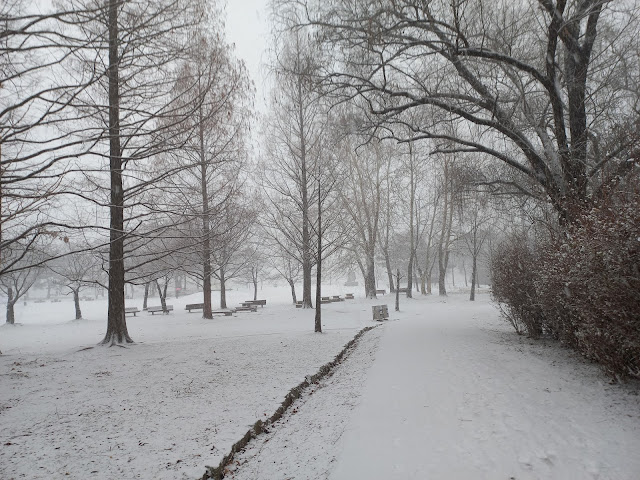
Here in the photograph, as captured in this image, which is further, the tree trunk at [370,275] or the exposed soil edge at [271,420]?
the tree trunk at [370,275]

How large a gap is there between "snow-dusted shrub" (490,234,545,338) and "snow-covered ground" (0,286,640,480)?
1.31 metres

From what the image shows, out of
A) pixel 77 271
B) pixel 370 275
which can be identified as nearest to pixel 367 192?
pixel 370 275

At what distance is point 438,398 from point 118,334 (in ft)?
27.3

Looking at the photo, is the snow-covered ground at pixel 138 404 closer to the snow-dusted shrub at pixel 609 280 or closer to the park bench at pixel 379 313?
the snow-dusted shrub at pixel 609 280

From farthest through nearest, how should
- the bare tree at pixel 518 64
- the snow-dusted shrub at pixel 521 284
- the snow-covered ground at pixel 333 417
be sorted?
the snow-dusted shrub at pixel 521 284 → the bare tree at pixel 518 64 → the snow-covered ground at pixel 333 417

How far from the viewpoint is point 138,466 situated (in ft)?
10.9

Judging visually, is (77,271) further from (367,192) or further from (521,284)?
(521,284)

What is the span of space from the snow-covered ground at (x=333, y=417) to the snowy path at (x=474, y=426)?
0.02 metres

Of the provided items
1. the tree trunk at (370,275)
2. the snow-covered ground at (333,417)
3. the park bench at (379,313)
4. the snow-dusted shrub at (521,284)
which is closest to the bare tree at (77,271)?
the snow-covered ground at (333,417)

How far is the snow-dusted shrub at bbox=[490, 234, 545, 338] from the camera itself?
8.20m

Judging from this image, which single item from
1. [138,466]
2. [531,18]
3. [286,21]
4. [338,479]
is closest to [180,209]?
[286,21]

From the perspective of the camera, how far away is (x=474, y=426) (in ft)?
12.7

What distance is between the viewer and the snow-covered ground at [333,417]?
10.5 feet

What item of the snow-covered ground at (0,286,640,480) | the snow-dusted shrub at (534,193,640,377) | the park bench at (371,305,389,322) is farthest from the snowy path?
the park bench at (371,305,389,322)
